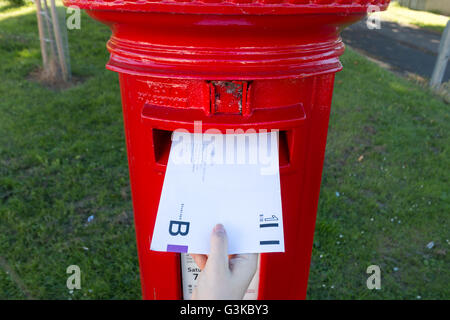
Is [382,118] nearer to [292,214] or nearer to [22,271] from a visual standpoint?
[292,214]

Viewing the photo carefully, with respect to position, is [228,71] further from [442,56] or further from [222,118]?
[442,56]

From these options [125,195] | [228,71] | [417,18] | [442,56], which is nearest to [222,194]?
[228,71]

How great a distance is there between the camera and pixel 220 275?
1066 mm

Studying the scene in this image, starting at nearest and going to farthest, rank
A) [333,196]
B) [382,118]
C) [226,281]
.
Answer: [226,281]
[333,196]
[382,118]

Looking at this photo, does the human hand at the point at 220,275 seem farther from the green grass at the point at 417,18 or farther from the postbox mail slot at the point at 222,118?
the green grass at the point at 417,18

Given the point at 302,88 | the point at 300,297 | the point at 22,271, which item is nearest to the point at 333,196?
the point at 300,297

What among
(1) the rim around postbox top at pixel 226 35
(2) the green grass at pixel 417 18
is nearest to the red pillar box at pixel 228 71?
(1) the rim around postbox top at pixel 226 35

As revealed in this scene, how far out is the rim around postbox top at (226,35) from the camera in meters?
0.87

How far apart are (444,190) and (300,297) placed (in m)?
2.43

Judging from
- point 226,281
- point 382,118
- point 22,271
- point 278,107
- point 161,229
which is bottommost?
point 22,271

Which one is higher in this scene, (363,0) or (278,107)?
(363,0)

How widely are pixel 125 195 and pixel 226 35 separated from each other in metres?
2.47

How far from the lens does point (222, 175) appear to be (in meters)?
1.17
